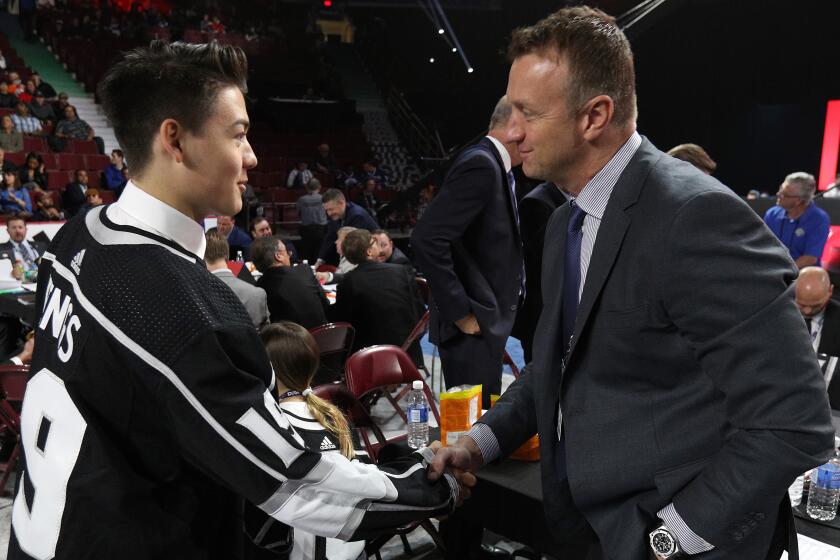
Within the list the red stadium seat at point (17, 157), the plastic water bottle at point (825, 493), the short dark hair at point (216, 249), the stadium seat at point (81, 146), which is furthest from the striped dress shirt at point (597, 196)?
the stadium seat at point (81, 146)

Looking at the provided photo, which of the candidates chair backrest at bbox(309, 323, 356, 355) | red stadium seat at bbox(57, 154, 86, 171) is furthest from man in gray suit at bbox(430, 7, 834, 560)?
red stadium seat at bbox(57, 154, 86, 171)

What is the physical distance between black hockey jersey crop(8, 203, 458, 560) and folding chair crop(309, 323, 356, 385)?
2.83 metres

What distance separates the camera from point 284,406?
218cm

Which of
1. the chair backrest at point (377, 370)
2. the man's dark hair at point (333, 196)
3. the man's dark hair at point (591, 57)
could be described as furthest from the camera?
the man's dark hair at point (333, 196)

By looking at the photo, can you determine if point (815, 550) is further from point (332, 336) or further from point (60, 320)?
point (332, 336)

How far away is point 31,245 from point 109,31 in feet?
35.2

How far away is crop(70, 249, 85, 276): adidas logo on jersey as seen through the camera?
1.12 m

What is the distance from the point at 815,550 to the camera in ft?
5.12

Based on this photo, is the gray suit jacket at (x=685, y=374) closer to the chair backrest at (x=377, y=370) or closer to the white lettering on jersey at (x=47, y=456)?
the white lettering on jersey at (x=47, y=456)

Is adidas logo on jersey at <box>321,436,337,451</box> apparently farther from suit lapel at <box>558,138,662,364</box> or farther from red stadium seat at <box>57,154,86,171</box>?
red stadium seat at <box>57,154,86,171</box>

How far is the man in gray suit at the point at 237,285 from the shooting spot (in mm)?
3957

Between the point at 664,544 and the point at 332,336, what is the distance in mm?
3107

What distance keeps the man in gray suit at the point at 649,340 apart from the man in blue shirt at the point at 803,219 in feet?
17.9

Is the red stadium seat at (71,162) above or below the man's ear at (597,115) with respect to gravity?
above
